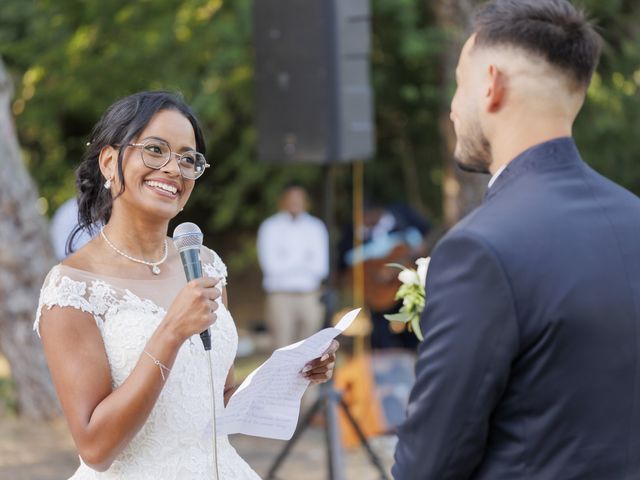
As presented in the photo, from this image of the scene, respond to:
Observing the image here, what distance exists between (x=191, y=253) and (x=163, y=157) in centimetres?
42

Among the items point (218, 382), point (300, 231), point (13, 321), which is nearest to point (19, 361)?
point (13, 321)

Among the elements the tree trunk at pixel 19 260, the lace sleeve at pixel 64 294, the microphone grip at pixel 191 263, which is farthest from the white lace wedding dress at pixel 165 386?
the tree trunk at pixel 19 260

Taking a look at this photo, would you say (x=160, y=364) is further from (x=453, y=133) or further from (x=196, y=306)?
(x=453, y=133)

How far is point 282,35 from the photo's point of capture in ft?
22.4

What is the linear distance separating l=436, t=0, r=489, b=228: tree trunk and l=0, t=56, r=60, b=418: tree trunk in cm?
416

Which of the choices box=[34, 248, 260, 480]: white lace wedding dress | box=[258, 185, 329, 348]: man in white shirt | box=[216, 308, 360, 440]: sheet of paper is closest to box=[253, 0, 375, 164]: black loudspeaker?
box=[258, 185, 329, 348]: man in white shirt

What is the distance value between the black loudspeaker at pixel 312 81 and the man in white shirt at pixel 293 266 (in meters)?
2.90

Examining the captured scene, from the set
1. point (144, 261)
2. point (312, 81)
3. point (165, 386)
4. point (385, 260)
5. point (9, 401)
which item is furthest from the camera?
point (385, 260)

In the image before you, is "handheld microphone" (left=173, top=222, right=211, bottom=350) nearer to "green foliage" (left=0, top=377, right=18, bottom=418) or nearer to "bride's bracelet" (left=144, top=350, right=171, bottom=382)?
"bride's bracelet" (left=144, top=350, right=171, bottom=382)

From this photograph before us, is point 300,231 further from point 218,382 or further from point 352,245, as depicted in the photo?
point 218,382

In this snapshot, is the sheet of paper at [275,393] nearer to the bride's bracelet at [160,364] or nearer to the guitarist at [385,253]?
the bride's bracelet at [160,364]

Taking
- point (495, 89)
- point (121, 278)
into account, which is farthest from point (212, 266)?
point (495, 89)

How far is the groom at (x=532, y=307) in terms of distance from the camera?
61.2 inches

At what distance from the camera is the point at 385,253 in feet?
33.7
